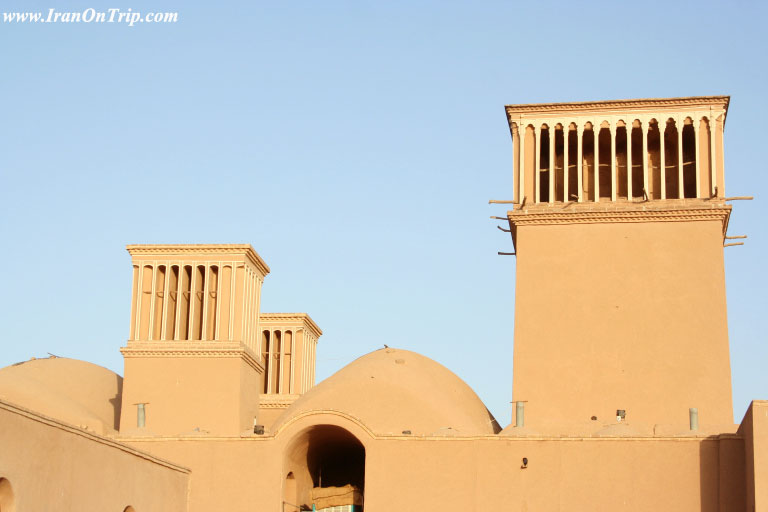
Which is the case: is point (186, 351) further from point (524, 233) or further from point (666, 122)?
point (666, 122)

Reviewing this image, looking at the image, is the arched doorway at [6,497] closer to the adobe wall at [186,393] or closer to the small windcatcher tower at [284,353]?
the adobe wall at [186,393]

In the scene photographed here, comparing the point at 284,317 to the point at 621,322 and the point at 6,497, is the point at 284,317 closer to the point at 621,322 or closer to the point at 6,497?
the point at 621,322

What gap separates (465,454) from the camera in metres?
24.4

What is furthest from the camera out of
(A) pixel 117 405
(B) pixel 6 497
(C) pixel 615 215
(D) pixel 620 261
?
(A) pixel 117 405

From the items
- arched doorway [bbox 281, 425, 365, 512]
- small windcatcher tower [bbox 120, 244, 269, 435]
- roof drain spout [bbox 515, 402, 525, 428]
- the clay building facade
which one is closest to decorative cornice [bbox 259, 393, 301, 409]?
the clay building facade

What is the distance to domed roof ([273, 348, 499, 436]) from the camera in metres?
27.5

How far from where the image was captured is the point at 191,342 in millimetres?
29891

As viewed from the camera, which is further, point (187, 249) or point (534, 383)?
point (187, 249)

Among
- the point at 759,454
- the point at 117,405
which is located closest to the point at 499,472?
the point at 759,454

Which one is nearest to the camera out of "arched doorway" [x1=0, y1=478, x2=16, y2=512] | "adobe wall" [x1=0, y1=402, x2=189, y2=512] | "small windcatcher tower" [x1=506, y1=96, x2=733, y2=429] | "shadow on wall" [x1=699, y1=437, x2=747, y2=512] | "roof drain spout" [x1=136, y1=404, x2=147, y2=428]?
"arched doorway" [x1=0, y1=478, x2=16, y2=512]

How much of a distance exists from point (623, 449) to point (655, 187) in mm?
7283

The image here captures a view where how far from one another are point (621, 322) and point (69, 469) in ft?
43.7

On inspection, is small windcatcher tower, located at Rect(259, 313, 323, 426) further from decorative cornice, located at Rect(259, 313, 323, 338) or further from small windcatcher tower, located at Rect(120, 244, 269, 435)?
small windcatcher tower, located at Rect(120, 244, 269, 435)

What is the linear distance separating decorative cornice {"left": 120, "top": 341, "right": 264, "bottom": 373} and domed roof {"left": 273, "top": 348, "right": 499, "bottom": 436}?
2.08 metres
